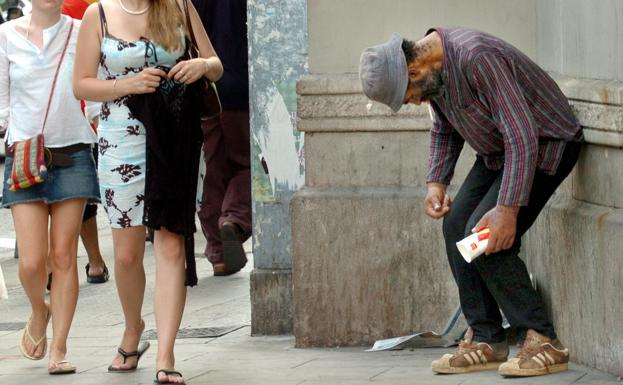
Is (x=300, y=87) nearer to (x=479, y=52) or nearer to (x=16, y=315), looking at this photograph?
(x=479, y=52)

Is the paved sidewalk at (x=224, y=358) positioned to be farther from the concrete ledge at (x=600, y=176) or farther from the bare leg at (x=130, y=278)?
the concrete ledge at (x=600, y=176)

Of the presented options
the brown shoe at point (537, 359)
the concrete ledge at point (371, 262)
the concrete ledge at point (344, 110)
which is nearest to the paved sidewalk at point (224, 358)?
the brown shoe at point (537, 359)

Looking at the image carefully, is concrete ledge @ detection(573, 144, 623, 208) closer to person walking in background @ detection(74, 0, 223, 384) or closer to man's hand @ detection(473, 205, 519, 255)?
man's hand @ detection(473, 205, 519, 255)

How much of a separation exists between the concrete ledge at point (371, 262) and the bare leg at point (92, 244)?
306cm

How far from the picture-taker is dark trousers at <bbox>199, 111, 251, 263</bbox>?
32.9ft

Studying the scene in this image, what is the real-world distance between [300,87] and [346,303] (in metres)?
1.04

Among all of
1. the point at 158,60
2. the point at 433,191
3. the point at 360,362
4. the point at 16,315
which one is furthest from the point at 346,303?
the point at 16,315

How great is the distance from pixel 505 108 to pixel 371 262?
59.1 inches

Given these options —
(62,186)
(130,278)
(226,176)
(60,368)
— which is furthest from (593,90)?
(226,176)

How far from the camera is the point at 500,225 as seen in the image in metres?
5.90

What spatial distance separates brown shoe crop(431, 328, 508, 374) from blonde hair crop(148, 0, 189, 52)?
5.78ft

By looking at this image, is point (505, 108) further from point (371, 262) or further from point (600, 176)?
point (371, 262)

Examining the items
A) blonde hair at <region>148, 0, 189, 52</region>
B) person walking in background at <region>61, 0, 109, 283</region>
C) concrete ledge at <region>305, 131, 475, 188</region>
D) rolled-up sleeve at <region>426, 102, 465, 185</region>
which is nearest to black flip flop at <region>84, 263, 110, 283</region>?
person walking in background at <region>61, 0, 109, 283</region>

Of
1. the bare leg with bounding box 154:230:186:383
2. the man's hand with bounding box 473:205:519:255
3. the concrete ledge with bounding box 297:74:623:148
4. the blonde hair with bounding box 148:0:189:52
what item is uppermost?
the blonde hair with bounding box 148:0:189:52
